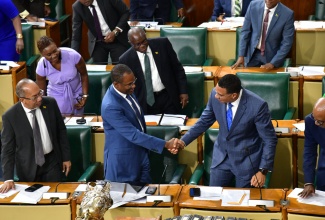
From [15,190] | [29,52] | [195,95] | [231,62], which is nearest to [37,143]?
[15,190]

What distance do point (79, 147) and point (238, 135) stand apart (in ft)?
4.30

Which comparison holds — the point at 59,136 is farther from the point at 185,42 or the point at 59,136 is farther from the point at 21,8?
the point at 21,8

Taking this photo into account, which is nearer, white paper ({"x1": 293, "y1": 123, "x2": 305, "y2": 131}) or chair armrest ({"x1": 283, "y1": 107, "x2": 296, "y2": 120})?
white paper ({"x1": 293, "y1": 123, "x2": 305, "y2": 131})

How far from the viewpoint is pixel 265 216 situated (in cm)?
488

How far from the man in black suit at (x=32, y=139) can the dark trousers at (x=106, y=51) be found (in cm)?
235

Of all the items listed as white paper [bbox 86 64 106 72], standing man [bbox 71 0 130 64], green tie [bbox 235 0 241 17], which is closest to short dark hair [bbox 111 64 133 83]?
white paper [bbox 86 64 106 72]

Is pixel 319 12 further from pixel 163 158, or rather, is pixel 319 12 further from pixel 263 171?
pixel 263 171

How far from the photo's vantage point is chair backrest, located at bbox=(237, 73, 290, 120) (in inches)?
263

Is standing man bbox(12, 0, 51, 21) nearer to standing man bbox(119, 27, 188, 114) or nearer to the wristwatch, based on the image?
standing man bbox(119, 27, 188, 114)

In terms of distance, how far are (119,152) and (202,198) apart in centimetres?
75

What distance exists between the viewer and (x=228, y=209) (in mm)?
4961

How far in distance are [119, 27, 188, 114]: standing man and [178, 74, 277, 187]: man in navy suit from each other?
114 centimetres

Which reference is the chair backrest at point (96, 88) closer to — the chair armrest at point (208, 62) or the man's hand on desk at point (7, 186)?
the chair armrest at point (208, 62)

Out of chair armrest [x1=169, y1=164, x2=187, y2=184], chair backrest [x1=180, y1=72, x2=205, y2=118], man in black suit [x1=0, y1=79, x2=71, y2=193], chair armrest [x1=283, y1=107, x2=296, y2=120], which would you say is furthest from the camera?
chair backrest [x1=180, y1=72, x2=205, y2=118]
